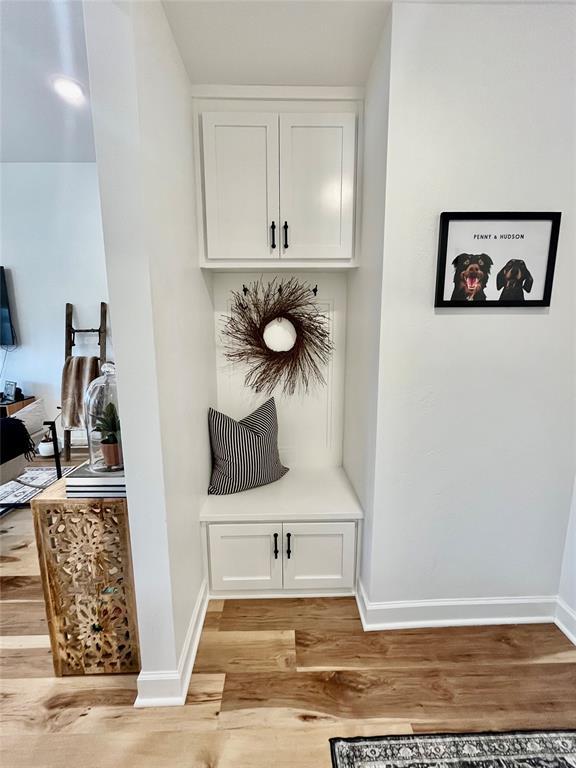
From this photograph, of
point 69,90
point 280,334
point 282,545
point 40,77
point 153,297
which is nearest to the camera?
point 153,297

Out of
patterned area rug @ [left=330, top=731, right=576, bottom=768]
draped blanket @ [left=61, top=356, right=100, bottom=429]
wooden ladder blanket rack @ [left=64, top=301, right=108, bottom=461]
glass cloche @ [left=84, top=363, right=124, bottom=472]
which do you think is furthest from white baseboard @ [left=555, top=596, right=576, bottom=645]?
wooden ladder blanket rack @ [left=64, top=301, right=108, bottom=461]

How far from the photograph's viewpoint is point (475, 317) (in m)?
1.46

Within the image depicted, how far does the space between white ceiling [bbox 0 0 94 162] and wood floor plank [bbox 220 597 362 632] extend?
9.57 feet

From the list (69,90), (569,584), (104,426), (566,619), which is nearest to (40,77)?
(69,90)

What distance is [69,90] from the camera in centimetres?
229

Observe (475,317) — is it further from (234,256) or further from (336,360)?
(234,256)

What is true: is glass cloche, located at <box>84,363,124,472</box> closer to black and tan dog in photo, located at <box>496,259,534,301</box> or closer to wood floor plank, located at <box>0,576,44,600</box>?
wood floor plank, located at <box>0,576,44,600</box>

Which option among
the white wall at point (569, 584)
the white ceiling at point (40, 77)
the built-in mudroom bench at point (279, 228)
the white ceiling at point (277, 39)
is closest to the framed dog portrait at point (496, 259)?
the built-in mudroom bench at point (279, 228)

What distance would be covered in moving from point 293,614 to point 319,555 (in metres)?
0.30

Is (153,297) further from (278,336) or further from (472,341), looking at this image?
(472,341)

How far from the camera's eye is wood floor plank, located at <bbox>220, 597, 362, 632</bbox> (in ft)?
5.49

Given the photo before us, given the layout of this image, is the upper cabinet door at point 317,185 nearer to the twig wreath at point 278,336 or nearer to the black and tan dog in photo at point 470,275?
the twig wreath at point 278,336

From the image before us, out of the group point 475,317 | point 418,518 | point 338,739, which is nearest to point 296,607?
point 338,739

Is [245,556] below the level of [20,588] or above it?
above
